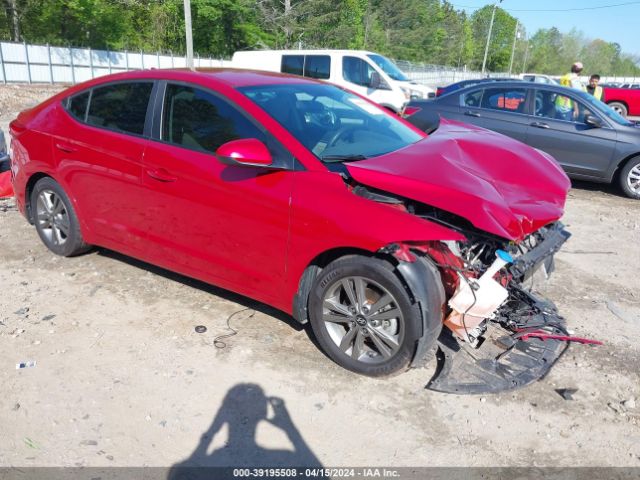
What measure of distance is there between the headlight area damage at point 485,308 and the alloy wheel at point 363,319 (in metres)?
0.18

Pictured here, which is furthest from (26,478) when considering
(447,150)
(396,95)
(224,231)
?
(396,95)

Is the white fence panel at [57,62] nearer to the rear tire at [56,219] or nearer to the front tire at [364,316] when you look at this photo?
the rear tire at [56,219]

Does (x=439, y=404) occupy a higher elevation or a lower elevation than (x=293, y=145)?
lower

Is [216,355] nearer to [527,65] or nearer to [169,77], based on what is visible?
[169,77]

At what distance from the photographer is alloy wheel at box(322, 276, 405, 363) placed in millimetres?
3146

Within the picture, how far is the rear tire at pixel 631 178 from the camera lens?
814cm

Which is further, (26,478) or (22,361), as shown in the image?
(22,361)

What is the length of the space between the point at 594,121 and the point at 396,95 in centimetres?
583

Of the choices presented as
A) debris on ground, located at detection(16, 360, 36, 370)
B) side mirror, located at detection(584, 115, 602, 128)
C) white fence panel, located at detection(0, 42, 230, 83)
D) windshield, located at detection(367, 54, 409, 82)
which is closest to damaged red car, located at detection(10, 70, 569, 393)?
debris on ground, located at detection(16, 360, 36, 370)

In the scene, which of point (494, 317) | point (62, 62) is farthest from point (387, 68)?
point (62, 62)

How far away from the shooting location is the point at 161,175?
3832 millimetres

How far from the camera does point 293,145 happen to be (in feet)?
11.1

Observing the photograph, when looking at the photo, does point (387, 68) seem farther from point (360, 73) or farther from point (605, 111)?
point (605, 111)

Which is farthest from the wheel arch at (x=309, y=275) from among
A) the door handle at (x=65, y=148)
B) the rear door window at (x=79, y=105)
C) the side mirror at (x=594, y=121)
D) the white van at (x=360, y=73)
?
the white van at (x=360, y=73)
